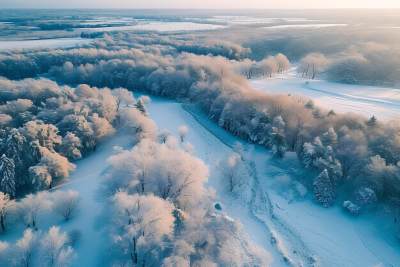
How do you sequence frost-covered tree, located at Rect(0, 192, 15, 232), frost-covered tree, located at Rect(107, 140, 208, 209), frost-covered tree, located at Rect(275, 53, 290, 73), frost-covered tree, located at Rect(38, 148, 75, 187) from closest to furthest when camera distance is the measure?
1. frost-covered tree, located at Rect(0, 192, 15, 232)
2. frost-covered tree, located at Rect(107, 140, 208, 209)
3. frost-covered tree, located at Rect(38, 148, 75, 187)
4. frost-covered tree, located at Rect(275, 53, 290, 73)

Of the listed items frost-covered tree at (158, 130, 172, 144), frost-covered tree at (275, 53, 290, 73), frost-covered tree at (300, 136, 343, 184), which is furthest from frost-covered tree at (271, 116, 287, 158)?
frost-covered tree at (275, 53, 290, 73)

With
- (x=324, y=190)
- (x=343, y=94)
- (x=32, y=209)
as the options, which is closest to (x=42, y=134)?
(x=32, y=209)

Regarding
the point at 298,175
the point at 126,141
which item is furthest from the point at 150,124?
the point at 298,175

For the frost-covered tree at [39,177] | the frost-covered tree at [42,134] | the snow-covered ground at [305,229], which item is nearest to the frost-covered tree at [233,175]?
the snow-covered ground at [305,229]

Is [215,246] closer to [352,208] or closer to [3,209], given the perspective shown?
[352,208]

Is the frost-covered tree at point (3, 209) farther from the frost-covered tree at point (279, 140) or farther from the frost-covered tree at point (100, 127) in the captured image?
the frost-covered tree at point (279, 140)

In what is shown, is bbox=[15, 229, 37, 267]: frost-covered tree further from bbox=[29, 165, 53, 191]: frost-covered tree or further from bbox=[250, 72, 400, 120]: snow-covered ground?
bbox=[250, 72, 400, 120]: snow-covered ground
